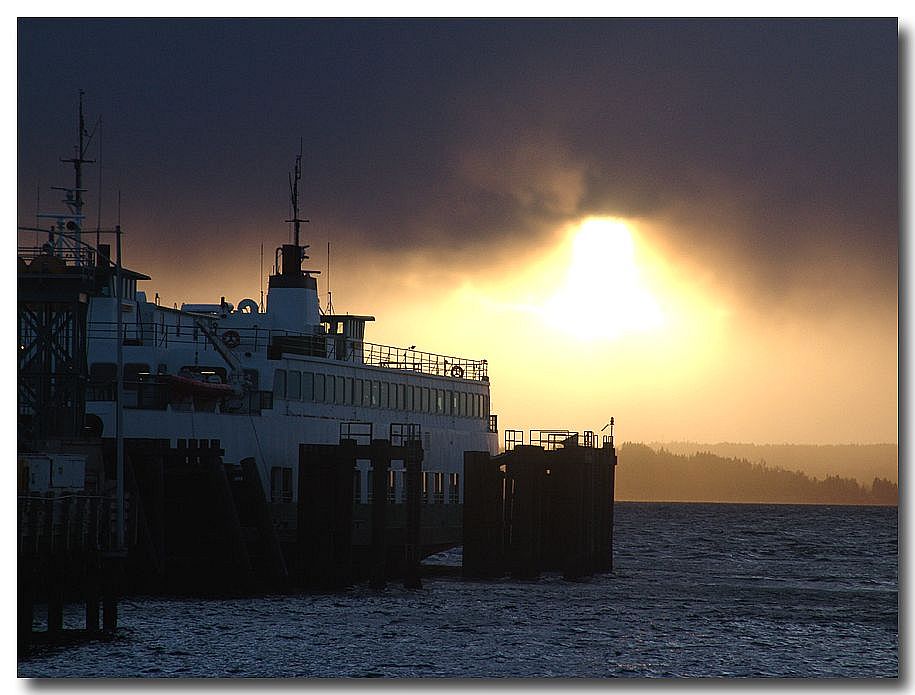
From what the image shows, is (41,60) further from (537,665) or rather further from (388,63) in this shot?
(537,665)

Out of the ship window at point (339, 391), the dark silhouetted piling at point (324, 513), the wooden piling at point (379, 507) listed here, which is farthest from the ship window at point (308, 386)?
the dark silhouetted piling at point (324, 513)

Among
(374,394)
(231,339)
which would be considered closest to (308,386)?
(231,339)

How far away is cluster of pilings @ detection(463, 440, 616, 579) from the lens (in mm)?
56531

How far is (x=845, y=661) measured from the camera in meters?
38.0

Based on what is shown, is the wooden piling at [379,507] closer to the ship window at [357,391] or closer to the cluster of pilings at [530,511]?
the cluster of pilings at [530,511]

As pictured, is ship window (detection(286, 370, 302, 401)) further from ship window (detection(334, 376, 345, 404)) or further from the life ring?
ship window (detection(334, 376, 345, 404))

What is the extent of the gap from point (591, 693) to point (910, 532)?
5.96m

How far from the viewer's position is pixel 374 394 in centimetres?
5906

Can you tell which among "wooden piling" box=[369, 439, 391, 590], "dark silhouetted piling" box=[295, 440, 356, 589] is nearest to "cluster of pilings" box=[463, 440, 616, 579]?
"wooden piling" box=[369, 439, 391, 590]

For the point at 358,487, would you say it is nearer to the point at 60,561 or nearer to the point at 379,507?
the point at 379,507

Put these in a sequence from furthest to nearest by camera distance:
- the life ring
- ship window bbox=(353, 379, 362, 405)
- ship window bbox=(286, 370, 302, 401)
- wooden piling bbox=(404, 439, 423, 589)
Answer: ship window bbox=(353, 379, 362, 405)
the life ring
ship window bbox=(286, 370, 302, 401)
wooden piling bbox=(404, 439, 423, 589)

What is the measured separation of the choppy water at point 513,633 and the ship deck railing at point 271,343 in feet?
27.9

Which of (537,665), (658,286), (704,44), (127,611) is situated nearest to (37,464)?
(127,611)

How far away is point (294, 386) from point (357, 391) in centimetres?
426
